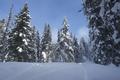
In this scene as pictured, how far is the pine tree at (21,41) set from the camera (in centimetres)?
3400

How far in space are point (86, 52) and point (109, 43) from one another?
284ft

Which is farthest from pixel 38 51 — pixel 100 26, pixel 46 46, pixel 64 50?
pixel 100 26

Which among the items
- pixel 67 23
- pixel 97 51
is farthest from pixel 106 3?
pixel 67 23

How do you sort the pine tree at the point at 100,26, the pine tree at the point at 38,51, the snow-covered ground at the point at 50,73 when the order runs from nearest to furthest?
the snow-covered ground at the point at 50,73 → the pine tree at the point at 100,26 → the pine tree at the point at 38,51

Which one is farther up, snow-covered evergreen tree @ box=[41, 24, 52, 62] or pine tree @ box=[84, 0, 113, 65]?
snow-covered evergreen tree @ box=[41, 24, 52, 62]

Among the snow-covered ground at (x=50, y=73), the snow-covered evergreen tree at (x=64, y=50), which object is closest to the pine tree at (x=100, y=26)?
the snow-covered ground at (x=50, y=73)

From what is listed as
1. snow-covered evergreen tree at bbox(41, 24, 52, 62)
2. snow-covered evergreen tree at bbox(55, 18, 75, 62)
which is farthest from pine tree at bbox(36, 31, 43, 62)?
snow-covered evergreen tree at bbox(55, 18, 75, 62)

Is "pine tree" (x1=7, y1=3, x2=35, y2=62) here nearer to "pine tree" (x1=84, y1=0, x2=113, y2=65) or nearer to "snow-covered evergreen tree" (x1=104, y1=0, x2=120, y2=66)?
"pine tree" (x1=84, y1=0, x2=113, y2=65)

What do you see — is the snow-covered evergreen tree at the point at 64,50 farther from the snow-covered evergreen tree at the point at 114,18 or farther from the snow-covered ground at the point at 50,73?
the snow-covered ground at the point at 50,73

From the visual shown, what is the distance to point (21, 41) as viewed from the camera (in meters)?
34.8

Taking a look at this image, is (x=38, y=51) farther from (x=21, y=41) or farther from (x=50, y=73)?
(x=50, y=73)

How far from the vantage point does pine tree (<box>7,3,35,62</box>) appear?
112 ft

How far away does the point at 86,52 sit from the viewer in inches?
4006

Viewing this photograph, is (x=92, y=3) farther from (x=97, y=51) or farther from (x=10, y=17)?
(x=10, y=17)
